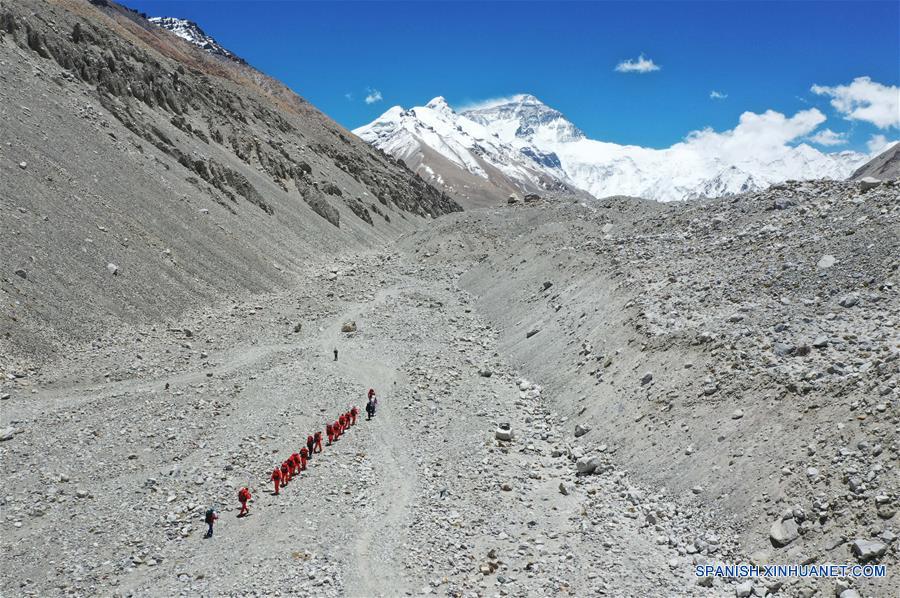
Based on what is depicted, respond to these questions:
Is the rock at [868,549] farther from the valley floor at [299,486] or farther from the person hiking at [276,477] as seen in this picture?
the person hiking at [276,477]

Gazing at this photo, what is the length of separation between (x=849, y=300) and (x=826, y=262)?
3.32 metres

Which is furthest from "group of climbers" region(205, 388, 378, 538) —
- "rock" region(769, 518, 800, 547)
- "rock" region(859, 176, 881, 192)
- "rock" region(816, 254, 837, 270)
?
"rock" region(859, 176, 881, 192)

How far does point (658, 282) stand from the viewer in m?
29.5

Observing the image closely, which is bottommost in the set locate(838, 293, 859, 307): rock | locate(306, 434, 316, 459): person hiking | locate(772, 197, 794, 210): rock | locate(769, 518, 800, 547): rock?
locate(769, 518, 800, 547): rock

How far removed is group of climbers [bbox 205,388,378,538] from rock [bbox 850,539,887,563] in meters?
14.7

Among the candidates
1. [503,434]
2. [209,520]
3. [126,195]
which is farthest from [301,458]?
[126,195]

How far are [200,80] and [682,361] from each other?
97.9 m

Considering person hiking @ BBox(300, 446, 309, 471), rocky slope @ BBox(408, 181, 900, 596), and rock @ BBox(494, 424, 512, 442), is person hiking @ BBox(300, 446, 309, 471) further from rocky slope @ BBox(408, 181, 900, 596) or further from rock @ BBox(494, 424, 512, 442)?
rocky slope @ BBox(408, 181, 900, 596)

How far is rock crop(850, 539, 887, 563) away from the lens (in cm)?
1301

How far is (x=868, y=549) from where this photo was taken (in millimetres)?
13062

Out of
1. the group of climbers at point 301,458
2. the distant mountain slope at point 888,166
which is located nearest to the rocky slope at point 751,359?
the group of climbers at point 301,458

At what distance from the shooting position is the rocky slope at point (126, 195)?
31.5 meters

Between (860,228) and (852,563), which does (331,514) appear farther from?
(860,228)

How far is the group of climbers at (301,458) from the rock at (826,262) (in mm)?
17743
